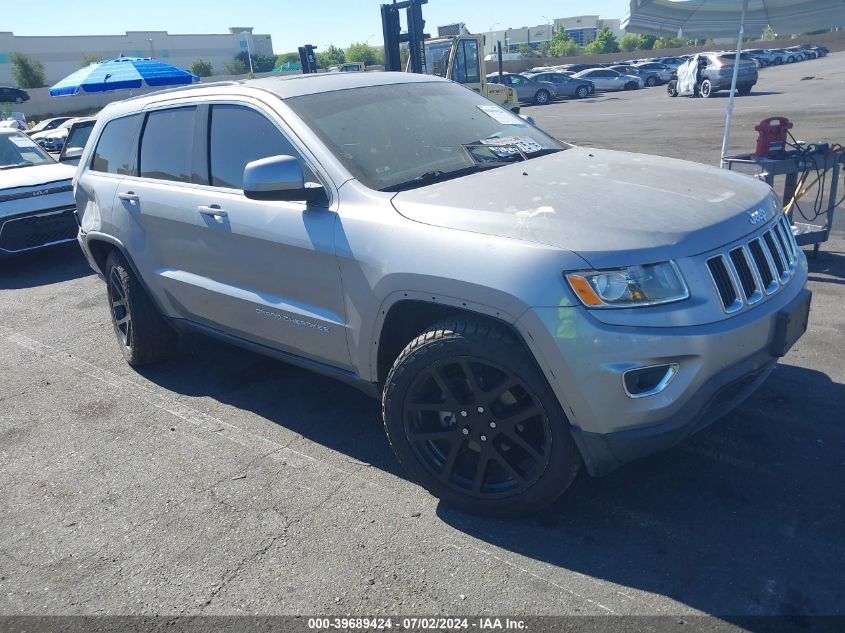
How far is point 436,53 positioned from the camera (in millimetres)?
21891

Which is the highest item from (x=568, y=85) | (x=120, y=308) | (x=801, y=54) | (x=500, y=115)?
(x=500, y=115)

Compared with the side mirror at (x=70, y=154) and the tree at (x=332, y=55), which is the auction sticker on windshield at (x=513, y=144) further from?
the tree at (x=332, y=55)

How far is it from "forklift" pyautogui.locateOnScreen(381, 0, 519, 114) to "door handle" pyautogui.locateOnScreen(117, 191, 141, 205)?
10148mm

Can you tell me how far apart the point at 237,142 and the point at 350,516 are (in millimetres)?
2100

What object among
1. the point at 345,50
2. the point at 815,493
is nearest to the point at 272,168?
the point at 815,493

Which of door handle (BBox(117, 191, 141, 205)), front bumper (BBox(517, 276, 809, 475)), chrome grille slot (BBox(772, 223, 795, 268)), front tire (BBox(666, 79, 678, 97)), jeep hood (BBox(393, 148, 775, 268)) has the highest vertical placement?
jeep hood (BBox(393, 148, 775, 268))

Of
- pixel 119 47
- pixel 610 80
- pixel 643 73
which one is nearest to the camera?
pixel 610 80

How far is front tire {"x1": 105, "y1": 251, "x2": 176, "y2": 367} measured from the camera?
15.7 ft

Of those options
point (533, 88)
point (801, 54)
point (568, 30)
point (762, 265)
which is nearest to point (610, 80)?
point (533, 88)

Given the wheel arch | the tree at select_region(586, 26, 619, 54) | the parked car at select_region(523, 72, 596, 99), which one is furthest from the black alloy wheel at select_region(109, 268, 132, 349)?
the tree at select_region(586, 26, 619, 54)

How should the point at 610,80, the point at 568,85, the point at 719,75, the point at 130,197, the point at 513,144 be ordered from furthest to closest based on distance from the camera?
the point at 610,80
the point at 568,85
the point at 719,75
the point at 130,197
the point at 513,144

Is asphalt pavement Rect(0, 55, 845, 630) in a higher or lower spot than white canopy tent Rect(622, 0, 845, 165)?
lower

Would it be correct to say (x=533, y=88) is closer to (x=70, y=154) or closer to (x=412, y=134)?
(x=70, y=154)

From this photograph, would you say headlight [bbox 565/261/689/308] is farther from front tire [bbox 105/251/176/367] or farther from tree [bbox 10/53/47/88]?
tree [bbox 10/53/47/88]
